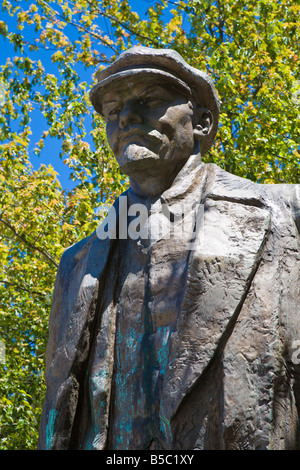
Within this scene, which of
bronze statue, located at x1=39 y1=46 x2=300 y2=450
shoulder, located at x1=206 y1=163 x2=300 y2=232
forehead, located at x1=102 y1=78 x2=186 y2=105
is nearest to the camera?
bronze statue, located at x1=39 y1=46 x2=300 y2=450

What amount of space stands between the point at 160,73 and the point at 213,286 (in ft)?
3.80

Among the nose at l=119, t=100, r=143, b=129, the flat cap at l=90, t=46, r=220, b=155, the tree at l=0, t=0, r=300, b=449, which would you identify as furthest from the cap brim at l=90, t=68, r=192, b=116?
the tree at l=0, t=0, r=300, b=449

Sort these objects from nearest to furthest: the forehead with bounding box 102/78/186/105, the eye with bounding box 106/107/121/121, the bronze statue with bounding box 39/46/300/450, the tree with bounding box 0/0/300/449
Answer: the bronze statue with bounding box 39/46/300/450 → the forehead with bounding box 102/78/186/105 → the eye with bounding box 106/107/121/121 → the tree with bounding box 0/0/300/449

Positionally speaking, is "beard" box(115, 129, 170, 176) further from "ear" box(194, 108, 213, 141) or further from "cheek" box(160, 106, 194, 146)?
"ear" box(194, 108, 213, 141)

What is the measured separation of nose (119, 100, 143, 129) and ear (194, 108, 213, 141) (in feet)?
1.10

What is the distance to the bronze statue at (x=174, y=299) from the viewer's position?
11.9 feet

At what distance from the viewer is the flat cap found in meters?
4.32

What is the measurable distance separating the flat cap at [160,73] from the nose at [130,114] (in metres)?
0.14

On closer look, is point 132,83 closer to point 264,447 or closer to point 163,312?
point 163,312

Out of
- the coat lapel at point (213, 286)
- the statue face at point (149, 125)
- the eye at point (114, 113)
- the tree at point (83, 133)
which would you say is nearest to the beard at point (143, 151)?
the statue face at point (149, 125)

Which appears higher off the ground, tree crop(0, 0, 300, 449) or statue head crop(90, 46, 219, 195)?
tree crop(0, 0, 300, 449)

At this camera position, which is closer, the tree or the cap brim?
the cap brim

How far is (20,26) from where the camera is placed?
1427 cm

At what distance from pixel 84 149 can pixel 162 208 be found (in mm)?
9340
